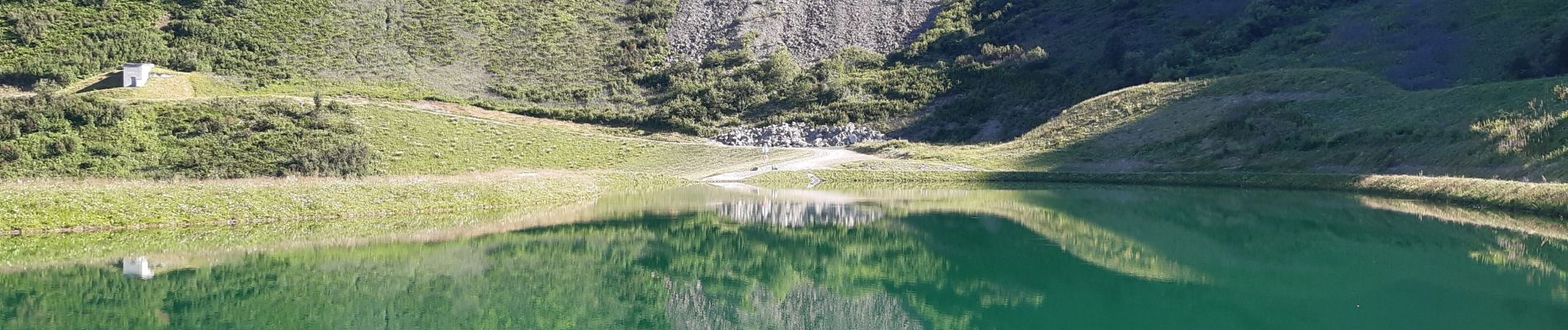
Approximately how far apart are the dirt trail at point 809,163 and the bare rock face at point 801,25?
25005mm

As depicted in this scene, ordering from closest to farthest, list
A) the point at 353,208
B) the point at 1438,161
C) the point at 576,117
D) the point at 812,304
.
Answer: the point at 812,304
the point at 353,208
the point at 1438,161
the point at 576,117

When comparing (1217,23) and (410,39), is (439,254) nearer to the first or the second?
(410,39)

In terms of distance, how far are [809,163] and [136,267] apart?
43143mm

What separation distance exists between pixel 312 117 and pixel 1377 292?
50544 millimetres

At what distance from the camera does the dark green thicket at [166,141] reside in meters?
41.3

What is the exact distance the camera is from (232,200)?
27.4 metres

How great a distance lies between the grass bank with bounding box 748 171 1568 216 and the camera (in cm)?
2647

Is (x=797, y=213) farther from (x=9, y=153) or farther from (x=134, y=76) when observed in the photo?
(x=134, y=76)

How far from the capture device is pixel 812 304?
16.2 m

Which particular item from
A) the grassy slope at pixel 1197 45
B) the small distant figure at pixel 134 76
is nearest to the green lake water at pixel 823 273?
the grassy slope at pixel 1197 45

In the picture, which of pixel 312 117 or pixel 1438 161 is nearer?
pixel 1438 161

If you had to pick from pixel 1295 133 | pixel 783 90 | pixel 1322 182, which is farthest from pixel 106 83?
pixel 1295 133

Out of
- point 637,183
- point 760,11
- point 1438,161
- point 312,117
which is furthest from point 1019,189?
point 760,11

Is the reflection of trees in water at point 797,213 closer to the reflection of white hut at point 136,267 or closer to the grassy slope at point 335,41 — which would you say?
the reflection of white hut at point 136,267
